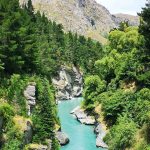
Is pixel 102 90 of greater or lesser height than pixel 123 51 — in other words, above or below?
below

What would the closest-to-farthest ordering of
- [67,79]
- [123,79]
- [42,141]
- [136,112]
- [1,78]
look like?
[42,141]
[1,78]
[136,112]
[123,79]
[67,79]

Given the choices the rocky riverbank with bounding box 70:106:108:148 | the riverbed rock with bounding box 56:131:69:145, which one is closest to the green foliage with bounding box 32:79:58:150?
the riverbed rock with bounding box 56:131:69:145

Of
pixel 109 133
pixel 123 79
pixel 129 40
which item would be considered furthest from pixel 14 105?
pixel 129 40

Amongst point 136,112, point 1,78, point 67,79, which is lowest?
point 67,79

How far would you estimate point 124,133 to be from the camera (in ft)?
171

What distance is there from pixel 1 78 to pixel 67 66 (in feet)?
258

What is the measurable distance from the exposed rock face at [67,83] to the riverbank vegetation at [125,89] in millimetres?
34991

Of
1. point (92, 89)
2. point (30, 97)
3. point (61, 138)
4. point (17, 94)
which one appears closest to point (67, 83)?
point (92, 89)

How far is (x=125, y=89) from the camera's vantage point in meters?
71.9

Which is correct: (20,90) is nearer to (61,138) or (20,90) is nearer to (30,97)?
(30,97)

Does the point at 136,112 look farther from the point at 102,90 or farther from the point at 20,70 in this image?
the point at 102,90

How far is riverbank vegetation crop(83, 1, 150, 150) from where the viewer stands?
171ft

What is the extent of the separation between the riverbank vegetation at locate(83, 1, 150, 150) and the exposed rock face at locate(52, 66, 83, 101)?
35.0 m

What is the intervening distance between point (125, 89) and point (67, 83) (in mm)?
59682
